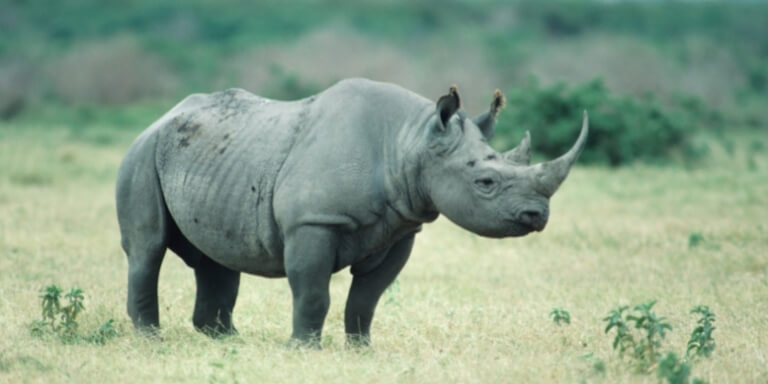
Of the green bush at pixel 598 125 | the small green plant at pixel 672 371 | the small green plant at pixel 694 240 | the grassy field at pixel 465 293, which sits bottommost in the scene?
the green bush at pixel 598 125

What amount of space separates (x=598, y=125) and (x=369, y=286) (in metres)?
12.0

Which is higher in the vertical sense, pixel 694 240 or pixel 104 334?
pixel 104 334

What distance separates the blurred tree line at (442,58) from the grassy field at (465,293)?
133 inches

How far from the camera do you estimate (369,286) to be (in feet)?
23.1

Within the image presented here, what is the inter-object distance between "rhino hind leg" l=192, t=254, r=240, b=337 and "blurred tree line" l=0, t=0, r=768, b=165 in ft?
37.9

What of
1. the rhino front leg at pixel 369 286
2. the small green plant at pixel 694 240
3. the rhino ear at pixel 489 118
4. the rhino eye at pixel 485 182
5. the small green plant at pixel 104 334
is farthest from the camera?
the small green plant at pixel 694 240

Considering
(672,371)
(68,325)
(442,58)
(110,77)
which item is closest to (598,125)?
(68,325)

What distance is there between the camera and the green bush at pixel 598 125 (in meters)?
18.6

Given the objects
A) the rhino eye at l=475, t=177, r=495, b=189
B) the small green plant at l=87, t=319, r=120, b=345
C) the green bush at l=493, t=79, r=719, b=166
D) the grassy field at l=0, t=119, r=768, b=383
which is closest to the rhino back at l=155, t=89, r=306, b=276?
the grassy field at l=0, t=119, r=768, b=383

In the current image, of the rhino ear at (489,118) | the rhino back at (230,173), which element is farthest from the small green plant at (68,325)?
the rhino ear at (489,118)

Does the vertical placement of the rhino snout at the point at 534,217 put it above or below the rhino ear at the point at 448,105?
below

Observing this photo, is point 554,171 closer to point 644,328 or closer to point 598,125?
point 644,328

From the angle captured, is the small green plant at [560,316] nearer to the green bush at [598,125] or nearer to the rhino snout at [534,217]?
the rhino snout at [534,217]

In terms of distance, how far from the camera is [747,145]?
22281mm
